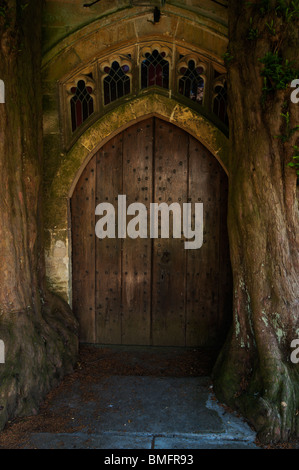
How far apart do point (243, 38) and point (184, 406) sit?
2.84 meters

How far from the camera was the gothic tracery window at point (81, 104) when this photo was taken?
4.00 metres

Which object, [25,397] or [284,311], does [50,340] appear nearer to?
[25,397]

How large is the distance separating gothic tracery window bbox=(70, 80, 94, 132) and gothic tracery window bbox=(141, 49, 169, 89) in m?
0.56

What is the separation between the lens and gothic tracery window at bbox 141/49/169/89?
3902 mm

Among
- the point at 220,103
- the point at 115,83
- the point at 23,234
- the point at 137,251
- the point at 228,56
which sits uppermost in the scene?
the point at 115,83

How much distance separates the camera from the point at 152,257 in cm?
412

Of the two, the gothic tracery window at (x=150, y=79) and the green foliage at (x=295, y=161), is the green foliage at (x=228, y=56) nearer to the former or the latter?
the gothic tracery window at (x=150, y=79)

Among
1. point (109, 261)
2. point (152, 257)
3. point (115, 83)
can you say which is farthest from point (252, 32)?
point (109, 261)

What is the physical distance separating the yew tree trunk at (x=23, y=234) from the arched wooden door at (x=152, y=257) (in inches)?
21.7

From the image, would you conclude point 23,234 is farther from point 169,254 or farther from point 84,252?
point 169,254

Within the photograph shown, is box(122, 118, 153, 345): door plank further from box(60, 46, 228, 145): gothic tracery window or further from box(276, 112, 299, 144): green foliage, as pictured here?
box(276, 112, 299, 144): green foliage

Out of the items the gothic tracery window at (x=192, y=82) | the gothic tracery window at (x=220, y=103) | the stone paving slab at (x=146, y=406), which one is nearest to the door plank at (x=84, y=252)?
the stone paving slab at (x=146, y=406)

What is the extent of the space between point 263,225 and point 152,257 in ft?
4.67
